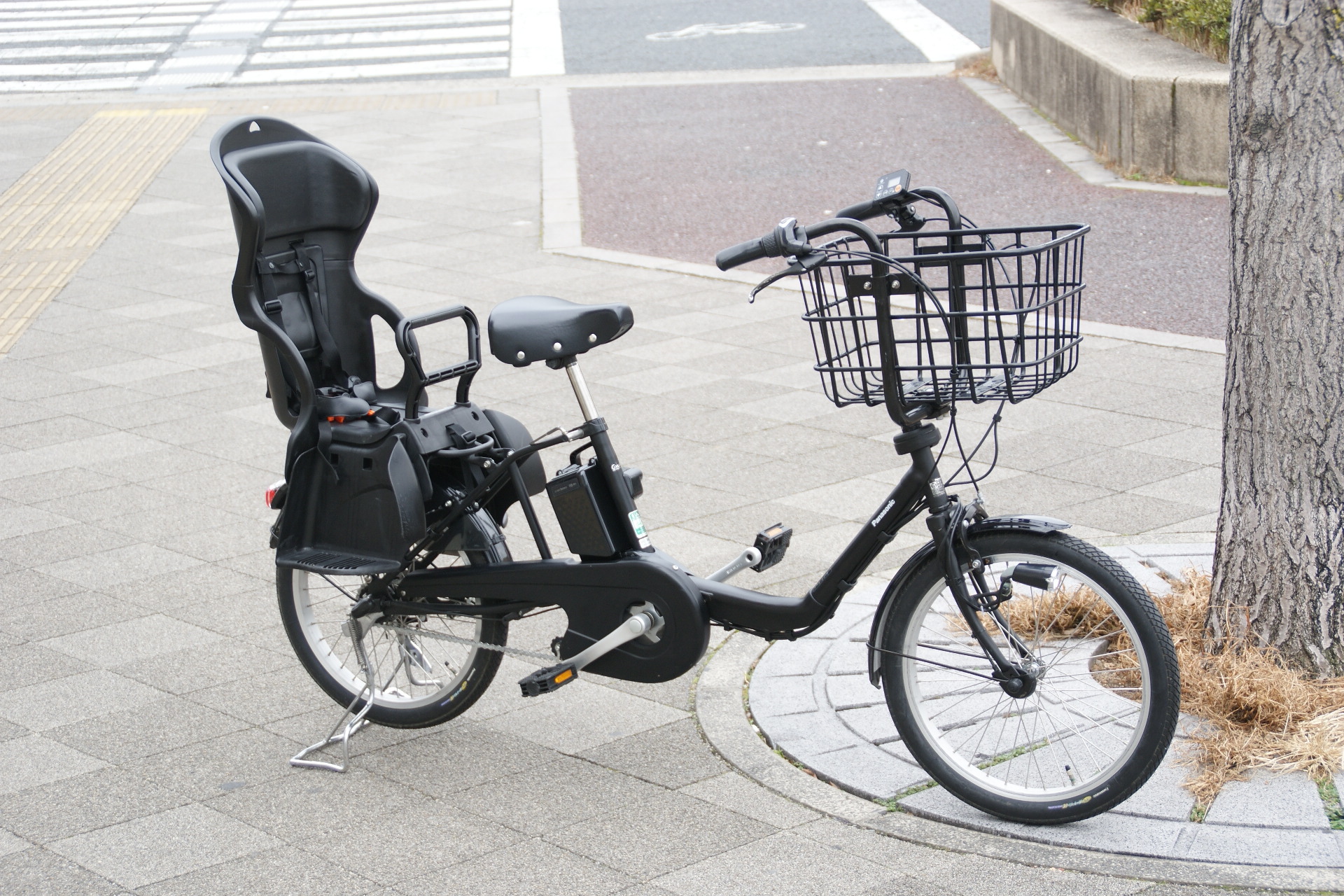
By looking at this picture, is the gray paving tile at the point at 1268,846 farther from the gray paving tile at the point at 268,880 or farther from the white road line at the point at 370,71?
the white road line at the point at 370,71

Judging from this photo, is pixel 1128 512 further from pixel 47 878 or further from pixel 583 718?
pixel 47 878

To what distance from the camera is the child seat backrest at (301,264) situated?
381cm

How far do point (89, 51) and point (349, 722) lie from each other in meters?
17.9

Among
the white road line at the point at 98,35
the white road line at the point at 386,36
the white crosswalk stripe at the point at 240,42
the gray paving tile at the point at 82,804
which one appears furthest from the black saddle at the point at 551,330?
the white road line at the point at 98,35

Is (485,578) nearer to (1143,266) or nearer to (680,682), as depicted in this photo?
(680,682)

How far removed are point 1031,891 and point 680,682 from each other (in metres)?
1.37

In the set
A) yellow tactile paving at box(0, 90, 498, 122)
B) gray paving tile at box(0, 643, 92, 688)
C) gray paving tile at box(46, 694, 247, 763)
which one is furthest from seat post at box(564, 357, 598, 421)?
yellow tactile paving at box(0, 90, 498, 122)

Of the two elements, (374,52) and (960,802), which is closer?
(960,802)

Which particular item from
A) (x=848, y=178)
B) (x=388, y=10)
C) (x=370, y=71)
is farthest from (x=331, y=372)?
(x=388, y=10)

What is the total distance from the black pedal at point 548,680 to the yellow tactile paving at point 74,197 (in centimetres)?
559

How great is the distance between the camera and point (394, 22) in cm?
2136

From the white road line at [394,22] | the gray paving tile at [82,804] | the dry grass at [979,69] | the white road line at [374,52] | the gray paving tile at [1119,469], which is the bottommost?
the gray paving tile at [1119,469]

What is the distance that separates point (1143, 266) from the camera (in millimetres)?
8578

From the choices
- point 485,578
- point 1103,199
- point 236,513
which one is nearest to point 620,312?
point 485,578
